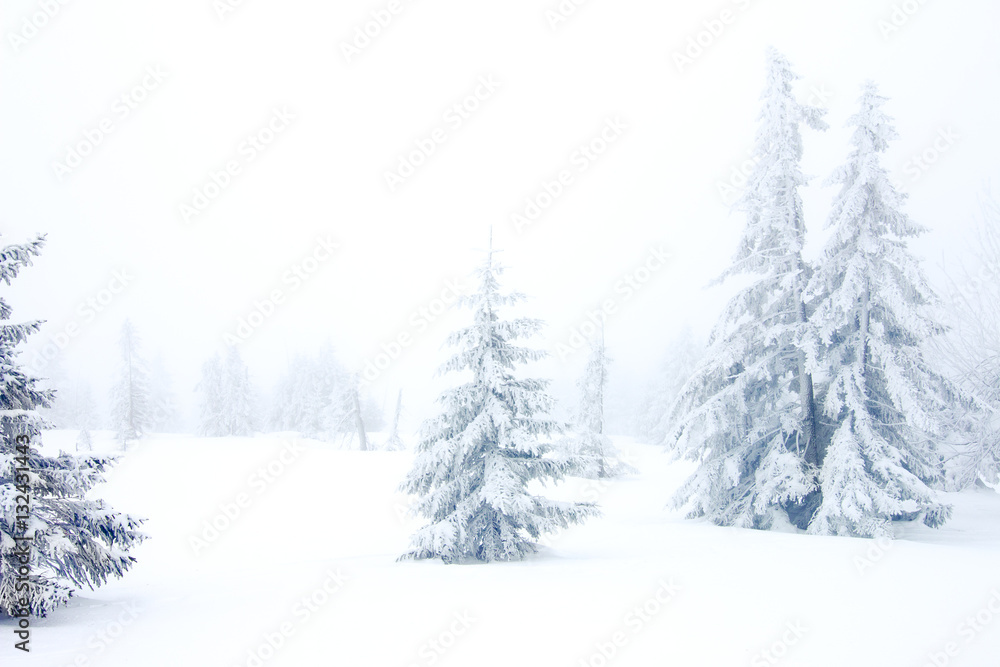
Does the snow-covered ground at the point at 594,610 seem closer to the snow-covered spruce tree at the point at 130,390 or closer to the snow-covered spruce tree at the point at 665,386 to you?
the snow-covered spruce tree at the point at 130,390

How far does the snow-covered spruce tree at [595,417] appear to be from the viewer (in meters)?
34.6

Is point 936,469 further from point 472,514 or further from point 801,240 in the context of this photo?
point 472,514

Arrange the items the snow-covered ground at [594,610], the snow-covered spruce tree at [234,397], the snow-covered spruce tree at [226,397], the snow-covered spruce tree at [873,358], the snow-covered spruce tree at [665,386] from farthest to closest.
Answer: the snow-covered spruce tree at [226,397], the snow-covered spruce tree at [234,397], the snow-covered spruce tree at [665,386], the snow-covered spruce tree at [873,358], the snow-covered ground at [594,610]

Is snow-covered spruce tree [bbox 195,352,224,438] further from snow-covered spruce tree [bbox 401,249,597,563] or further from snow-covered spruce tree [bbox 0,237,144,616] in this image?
snow-covered spruce tree [bbox 0,237,144,616]

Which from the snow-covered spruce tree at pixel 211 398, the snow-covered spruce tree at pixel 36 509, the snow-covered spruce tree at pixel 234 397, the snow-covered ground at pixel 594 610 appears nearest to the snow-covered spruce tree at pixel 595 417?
the snow-covered ground at pixel 594 610

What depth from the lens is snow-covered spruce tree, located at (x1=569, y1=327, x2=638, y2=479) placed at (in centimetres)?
3459

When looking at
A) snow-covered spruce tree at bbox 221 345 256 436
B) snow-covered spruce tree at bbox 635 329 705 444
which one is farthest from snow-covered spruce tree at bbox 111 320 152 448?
snow-covered spruce tree at bbox 635 329 705 444

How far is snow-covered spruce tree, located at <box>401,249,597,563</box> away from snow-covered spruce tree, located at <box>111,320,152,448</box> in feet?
140

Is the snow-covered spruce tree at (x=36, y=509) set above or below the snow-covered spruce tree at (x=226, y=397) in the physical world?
above

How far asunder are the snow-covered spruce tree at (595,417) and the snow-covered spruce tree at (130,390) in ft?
117

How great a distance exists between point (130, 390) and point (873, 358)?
51.0 m

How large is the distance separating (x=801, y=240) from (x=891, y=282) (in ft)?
7.92

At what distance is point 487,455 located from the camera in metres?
12.7

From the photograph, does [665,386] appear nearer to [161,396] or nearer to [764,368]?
[764,368]
